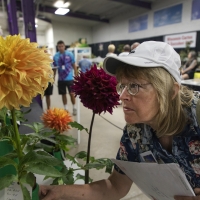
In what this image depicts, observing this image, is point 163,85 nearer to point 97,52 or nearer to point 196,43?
point 196,43

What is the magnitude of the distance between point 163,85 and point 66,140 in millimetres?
374

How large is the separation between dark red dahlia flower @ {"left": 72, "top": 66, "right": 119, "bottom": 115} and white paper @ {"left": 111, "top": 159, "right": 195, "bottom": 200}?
195 mm

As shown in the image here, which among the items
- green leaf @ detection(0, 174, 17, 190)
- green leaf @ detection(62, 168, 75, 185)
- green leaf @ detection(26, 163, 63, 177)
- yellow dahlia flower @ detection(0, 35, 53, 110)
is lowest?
green leaf @ detection(62, 168, 75, 185)

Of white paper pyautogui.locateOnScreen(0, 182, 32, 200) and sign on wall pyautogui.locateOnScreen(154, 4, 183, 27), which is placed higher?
sign on wall pyautogui.locateOnScreen(154, 4, 183, 27)

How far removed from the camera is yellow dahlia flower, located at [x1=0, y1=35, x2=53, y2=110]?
366mm

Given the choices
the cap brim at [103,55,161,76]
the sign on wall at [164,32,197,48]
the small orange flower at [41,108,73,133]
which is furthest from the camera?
the sign on wall at [164,32,197,48]

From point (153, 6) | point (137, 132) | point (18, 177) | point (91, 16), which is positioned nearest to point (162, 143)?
point (137, 132)

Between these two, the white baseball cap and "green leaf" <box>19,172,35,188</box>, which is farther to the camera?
the white baseball cap

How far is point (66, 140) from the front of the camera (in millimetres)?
700

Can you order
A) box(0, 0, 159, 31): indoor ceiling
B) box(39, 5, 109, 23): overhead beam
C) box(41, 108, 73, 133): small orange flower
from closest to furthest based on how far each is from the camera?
box(41, 108, 73, 133): small orange flower → box(0, 0, 159, 31): indoor ceiling → box(39, 5, 109, 23): overhead beam

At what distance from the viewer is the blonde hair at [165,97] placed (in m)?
0.60

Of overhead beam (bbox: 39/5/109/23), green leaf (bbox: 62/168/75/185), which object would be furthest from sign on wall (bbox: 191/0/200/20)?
green leaf (bbox: 62/168/75/185)

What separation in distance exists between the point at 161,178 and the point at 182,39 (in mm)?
6660

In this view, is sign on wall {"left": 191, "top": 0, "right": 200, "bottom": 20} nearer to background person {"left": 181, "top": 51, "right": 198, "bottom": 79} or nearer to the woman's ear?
background person {"left": 181, "top": 51, "right": 198, "bottom": 79}
